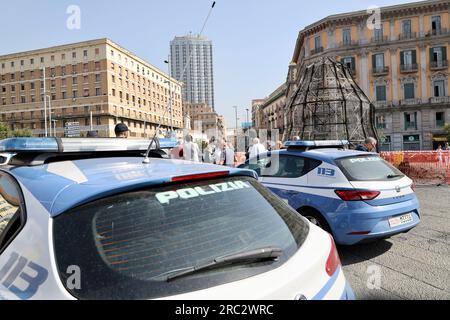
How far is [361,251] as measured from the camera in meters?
4.79

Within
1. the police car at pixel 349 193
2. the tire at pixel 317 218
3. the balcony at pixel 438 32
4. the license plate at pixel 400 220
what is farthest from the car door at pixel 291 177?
the balcony at pixel 438 32

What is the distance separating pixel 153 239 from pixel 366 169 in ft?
12.8

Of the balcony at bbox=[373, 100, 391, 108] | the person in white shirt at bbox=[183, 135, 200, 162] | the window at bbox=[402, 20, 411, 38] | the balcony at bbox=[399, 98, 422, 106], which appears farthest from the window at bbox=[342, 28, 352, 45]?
the person in white shirt at bbox=[183, 135, 200, 162]

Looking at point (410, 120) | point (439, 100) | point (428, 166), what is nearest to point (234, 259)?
point (428, 166)

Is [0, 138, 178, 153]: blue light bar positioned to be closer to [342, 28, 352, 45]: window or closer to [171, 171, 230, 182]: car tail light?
[171, 171, 230, 182]: car tail light

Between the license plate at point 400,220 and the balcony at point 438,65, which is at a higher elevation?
the balcony at point 438,65

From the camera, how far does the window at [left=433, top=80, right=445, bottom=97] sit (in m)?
44.2

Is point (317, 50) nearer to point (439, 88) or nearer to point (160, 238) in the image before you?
point (439, 88)

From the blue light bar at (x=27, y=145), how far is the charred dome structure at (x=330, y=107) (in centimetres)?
1925

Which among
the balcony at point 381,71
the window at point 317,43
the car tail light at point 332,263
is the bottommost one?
the car tail light at point 332,263

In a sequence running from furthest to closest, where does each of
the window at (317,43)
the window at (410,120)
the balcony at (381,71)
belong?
the window at (317,43)
the balcony at (381,71)
the window at (410,120)

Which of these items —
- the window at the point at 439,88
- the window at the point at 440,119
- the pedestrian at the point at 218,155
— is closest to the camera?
the pedestrian at the point at 218,155

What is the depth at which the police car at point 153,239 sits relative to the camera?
4.48ft

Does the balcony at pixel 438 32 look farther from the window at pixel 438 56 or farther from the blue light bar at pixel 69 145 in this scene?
the blue light bar at pixel 69 145
